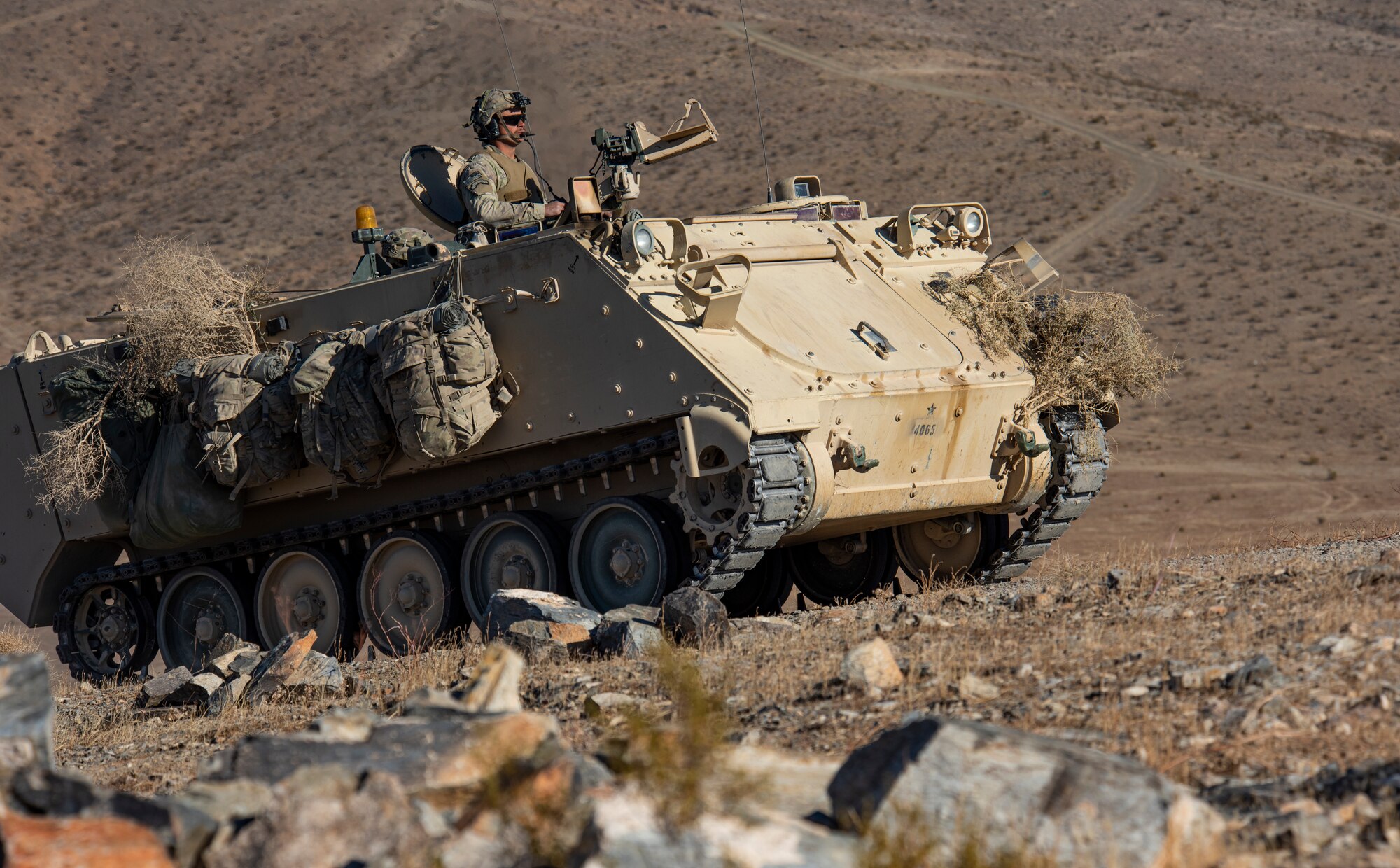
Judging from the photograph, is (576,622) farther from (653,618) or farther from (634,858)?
(634,858)

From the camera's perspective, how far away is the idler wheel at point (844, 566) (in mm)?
12961

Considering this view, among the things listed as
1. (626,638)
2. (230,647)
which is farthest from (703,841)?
(230,647)

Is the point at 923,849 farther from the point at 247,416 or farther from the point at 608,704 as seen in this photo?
the point at 247,416

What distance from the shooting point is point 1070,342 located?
472 inches

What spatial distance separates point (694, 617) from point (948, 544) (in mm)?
3827

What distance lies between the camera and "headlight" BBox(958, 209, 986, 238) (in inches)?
507

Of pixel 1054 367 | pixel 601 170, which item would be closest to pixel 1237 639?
pixel 1054 367

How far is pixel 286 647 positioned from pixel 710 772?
5719 mm

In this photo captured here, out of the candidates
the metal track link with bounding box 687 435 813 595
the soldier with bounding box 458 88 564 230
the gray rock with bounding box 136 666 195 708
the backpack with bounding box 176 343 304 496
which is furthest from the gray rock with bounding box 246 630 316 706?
the soldier with bounding box 458 88 564 230

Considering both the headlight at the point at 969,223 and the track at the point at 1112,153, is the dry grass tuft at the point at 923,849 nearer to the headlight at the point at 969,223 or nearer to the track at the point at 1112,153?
the headlight at the point at 969,223

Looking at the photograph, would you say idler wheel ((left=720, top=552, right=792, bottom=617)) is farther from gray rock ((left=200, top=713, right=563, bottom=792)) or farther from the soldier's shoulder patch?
gray rock ((left=200, top=713, right=563, bottom=792))

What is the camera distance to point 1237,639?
293 inches

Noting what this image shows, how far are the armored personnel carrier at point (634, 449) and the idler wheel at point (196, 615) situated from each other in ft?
0.07

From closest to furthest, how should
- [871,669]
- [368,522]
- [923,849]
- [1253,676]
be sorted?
[923,849] < [1253,676] < [871,669] < [368,522]
